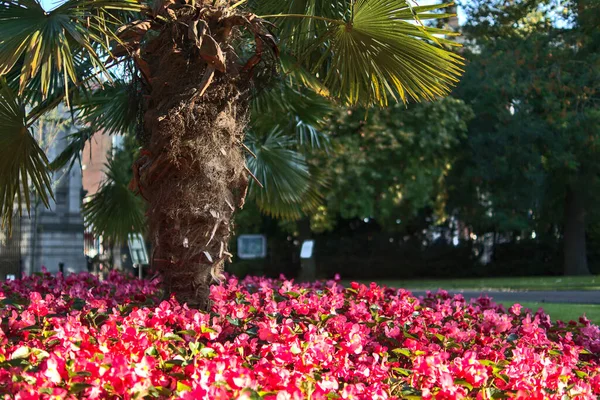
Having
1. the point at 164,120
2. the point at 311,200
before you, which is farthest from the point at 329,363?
the point at 311,200

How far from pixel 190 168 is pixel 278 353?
7.74 feet

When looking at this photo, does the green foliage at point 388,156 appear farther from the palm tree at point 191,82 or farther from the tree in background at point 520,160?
the palm tree at point 191,82

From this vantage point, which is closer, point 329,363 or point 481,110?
point 329,363

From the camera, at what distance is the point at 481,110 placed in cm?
2858

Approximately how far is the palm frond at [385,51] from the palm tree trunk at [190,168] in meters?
0.92

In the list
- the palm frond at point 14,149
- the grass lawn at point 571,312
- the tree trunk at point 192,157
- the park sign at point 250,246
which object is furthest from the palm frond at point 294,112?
the park sign at point 250,246

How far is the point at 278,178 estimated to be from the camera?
11.0m

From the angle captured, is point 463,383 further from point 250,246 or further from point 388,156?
point 388,156

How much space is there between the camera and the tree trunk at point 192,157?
5.90m

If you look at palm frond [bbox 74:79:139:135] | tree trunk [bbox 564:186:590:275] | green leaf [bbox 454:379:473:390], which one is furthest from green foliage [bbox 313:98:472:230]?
green leaf [bbox 454:379:473:390]

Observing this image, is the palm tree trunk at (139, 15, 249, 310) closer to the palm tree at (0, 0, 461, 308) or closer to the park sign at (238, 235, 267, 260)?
the palm tree at (0, 0, 461, 308)

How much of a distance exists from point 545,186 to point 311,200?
61.0ft

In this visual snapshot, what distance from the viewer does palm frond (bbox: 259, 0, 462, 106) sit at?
20.7ft

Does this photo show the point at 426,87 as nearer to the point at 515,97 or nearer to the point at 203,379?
the point at 203,379
